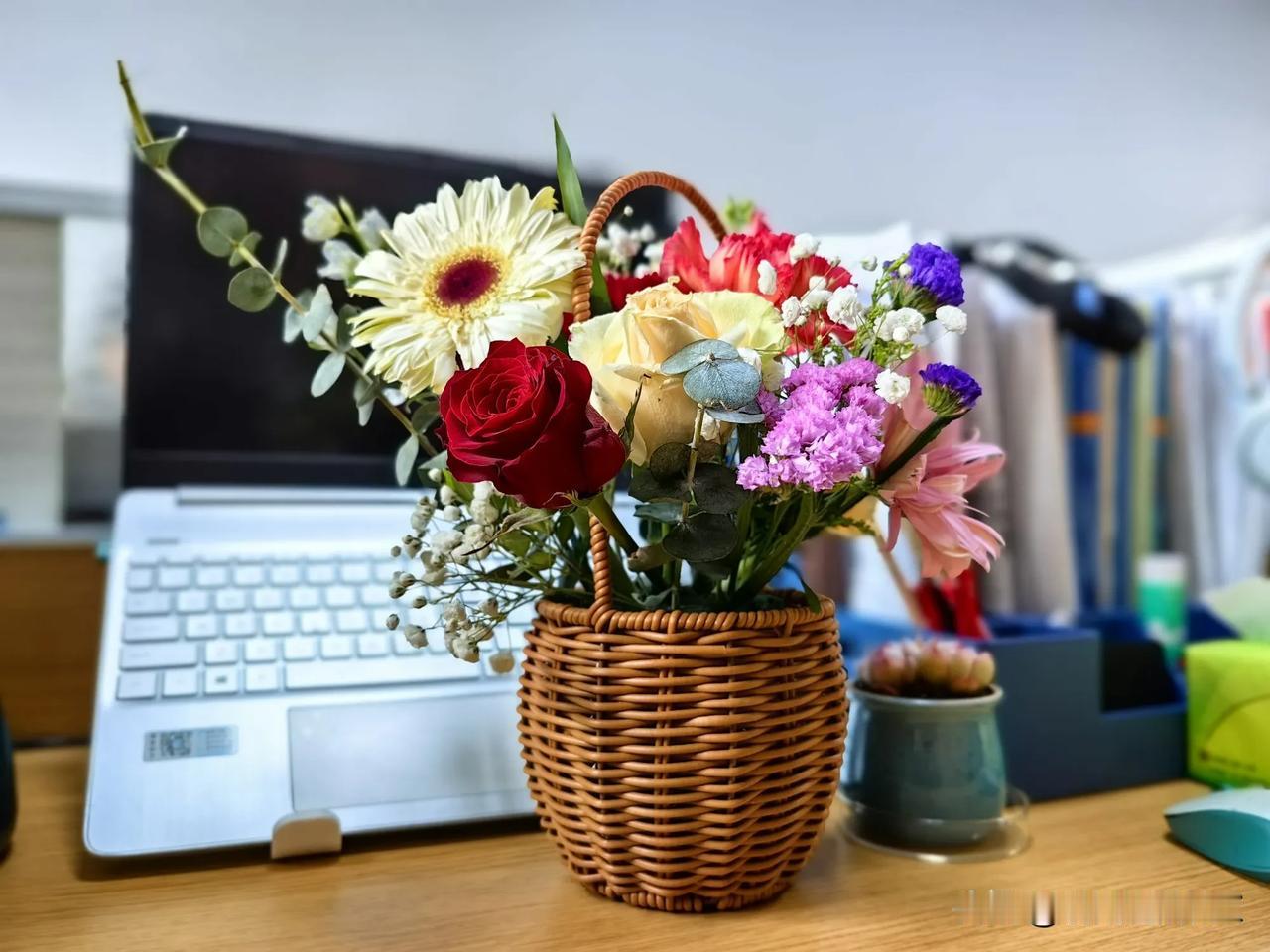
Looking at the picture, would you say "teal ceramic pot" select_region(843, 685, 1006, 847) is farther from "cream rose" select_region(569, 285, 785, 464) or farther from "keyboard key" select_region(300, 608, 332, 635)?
"keyboard key" select_region(300, 608, 332, 635)

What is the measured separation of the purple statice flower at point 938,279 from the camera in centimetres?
42

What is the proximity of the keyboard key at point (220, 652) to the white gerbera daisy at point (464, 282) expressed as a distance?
0.23 m

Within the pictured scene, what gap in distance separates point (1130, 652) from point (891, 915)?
13.2 inches

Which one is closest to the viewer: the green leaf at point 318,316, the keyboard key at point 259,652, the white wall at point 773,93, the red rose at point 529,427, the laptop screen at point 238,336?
the red rose at point 529,427

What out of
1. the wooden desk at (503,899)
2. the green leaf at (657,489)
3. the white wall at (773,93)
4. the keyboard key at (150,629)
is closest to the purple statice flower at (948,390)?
the green leaf at (657,489)

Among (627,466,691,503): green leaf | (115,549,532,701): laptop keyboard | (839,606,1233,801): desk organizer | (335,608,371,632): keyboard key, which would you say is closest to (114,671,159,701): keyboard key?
(115,549,532,701): laptop keyboard

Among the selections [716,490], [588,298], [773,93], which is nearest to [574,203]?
[588,298]

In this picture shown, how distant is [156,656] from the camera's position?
55 cm

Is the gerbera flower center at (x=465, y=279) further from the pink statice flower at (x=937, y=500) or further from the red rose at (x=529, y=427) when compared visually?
the pink statice flower at (x=937, y=500)

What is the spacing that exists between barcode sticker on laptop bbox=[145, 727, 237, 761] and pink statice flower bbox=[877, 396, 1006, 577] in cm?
36

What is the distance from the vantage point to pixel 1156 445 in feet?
4.27

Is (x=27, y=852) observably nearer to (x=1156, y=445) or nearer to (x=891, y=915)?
(x=891, y=915)

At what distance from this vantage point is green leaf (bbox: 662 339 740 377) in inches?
15.1

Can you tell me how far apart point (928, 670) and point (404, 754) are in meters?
0.30
